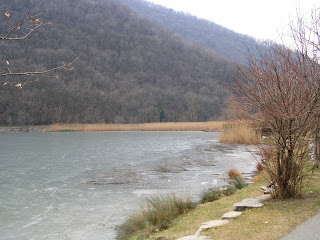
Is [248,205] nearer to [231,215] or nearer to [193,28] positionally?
[231,215]

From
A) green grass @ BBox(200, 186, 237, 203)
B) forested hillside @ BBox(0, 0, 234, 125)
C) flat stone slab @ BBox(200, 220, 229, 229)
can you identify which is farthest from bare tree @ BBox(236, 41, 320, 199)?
forested hillside @ BBox(0, 0, 234, 125)

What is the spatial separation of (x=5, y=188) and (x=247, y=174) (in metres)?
8.29

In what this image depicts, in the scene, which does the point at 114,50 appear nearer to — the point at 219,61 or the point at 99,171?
the point at 219,61

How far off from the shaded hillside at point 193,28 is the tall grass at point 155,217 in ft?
464

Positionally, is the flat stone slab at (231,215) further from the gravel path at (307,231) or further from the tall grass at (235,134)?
the tall grass at (235,134)

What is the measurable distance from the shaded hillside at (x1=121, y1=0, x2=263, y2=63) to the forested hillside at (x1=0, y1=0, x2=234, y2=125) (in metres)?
34.9

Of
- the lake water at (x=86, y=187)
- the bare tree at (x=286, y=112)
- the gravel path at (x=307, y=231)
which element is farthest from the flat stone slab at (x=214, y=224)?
the lake water at (x=86, y=187)

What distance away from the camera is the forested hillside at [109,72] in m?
68.6

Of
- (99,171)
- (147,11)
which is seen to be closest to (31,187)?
(99,171)

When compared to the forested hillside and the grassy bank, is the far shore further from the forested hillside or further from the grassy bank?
the grassy bank

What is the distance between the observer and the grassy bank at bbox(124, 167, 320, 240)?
4.46 meters

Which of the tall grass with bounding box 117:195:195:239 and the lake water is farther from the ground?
the tall grass with bounding box 117:195:195:239

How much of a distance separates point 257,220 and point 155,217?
2324mm

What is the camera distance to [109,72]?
92.1m
